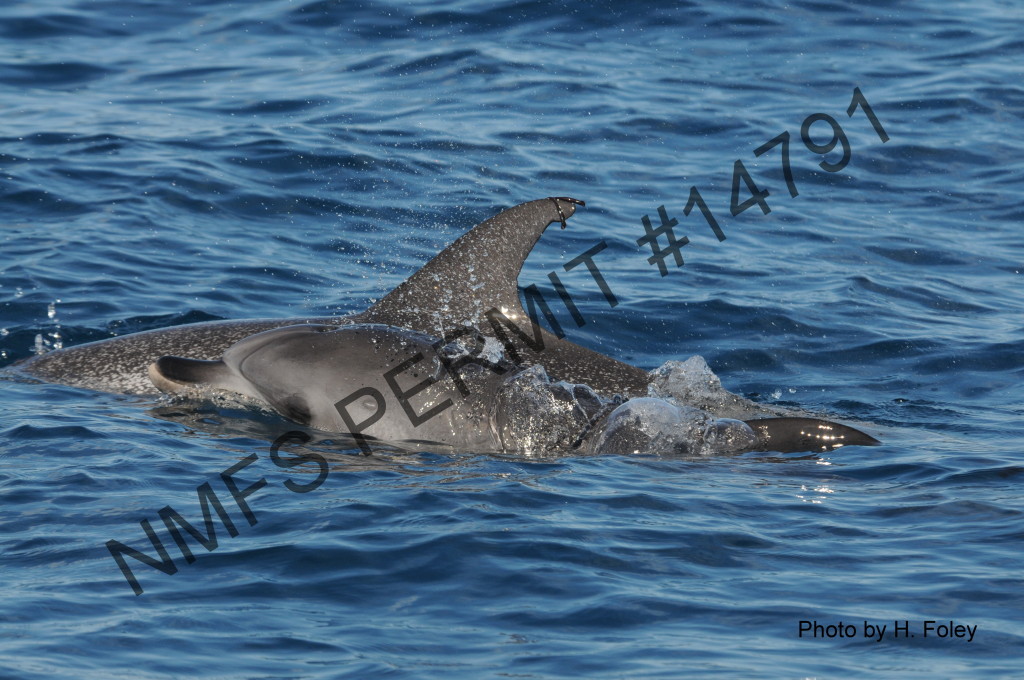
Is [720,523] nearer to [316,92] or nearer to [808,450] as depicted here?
[808,450]

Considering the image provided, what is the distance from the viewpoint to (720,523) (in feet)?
25.0

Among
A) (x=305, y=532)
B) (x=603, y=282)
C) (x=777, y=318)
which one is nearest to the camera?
(x=305, y=532)

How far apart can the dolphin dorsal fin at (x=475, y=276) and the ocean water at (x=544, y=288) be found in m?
1.45

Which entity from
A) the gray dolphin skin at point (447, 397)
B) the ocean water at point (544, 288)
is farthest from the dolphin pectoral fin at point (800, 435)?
the ocean water at point (544, 288)

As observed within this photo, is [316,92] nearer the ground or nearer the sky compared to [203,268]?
nearer the sky

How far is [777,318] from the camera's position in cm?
1409

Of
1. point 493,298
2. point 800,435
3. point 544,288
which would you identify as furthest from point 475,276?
point 544,288

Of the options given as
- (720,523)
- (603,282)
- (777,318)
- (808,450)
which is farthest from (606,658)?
(603,282)

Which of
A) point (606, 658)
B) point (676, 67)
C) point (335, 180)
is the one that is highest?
point (676, 67)

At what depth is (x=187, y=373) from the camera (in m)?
9.17

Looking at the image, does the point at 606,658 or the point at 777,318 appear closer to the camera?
the point at 606,658

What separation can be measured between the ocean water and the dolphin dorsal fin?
1451 mm

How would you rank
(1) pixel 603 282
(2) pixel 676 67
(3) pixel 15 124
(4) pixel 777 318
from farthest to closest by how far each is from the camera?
1. (2) pixel 676 67
2. (3) pixel 15 124
3. (1) pixel 603 282
4. (4) pixel 777 318

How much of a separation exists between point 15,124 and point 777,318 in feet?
38.5
